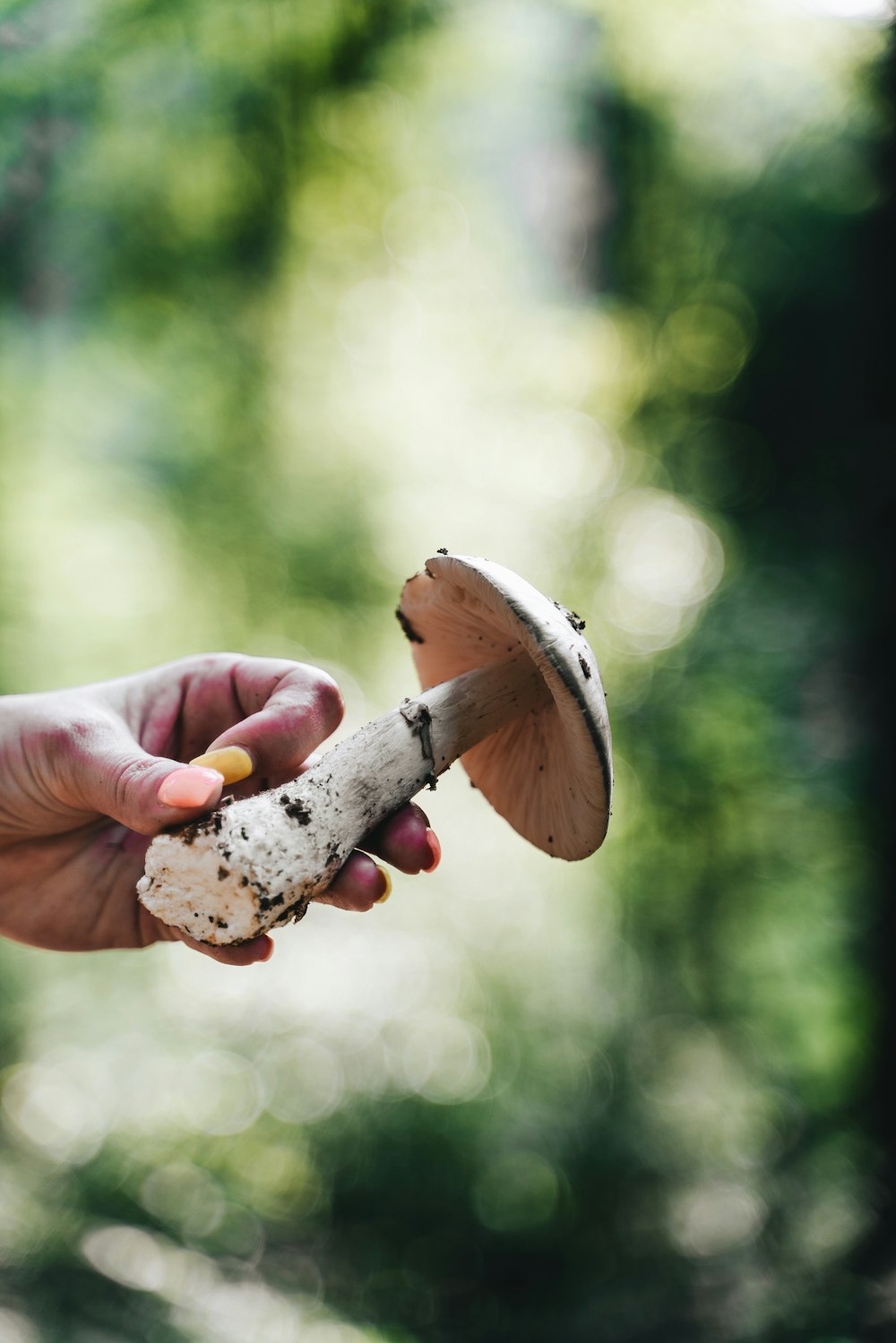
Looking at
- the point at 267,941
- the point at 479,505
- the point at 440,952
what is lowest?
the point at 267,941

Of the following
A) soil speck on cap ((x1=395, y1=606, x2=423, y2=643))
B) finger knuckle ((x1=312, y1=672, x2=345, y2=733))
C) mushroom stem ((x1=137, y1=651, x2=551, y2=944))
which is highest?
soil speck on cap ((x1=395, y1=606, x2=423, y2=643))

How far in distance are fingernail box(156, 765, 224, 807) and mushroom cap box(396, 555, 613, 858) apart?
0.40 m

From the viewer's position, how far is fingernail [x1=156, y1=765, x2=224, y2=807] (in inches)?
34.5

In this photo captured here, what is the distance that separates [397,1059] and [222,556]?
2054mm

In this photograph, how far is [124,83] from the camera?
115 inches

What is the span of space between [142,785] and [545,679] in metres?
0.52

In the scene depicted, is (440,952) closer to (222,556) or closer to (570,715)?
(222,556)

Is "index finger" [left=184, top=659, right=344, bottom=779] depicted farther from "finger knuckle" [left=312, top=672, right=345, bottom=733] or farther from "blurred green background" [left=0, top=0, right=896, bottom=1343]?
"blurred green background" [left=0, top=0, right=896, bottom=1343]

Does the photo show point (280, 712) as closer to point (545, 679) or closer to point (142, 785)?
point (142, 785)

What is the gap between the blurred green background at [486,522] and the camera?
2760mm

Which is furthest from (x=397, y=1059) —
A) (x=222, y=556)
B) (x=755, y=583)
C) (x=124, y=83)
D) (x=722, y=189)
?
(x=124, y=83)

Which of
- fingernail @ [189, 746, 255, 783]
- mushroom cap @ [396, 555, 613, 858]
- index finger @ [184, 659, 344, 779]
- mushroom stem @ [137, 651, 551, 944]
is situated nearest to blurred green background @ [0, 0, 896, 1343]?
mushroom cap @ [396, 555, 613, 858]

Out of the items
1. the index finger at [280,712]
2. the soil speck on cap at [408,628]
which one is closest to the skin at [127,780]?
the index finger at [280,712]

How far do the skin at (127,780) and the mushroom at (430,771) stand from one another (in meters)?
0.06
